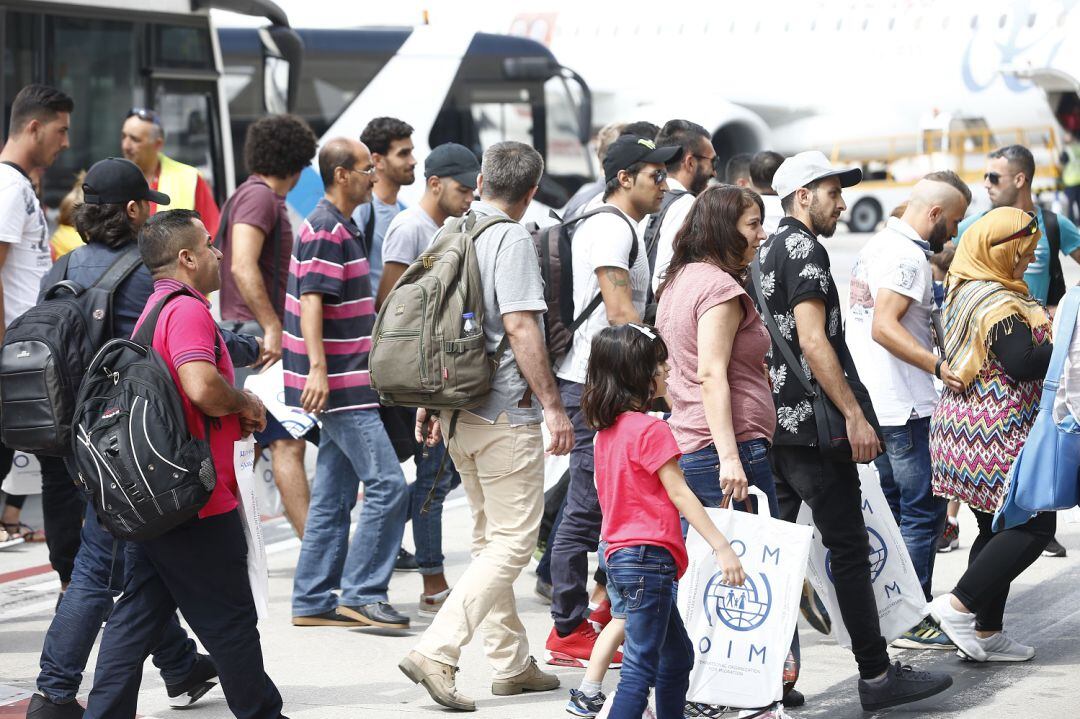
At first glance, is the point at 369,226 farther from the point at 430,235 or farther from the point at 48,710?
the point at 48,710

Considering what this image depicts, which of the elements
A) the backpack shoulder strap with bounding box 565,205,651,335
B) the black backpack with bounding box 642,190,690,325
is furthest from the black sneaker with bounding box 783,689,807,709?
the black backpack with bounding box 642,190,690,325

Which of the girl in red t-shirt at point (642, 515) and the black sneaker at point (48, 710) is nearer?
the girl in red t-shirt at point (642, 515)

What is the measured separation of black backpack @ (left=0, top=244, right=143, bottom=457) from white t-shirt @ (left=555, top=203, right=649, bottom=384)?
1621mm

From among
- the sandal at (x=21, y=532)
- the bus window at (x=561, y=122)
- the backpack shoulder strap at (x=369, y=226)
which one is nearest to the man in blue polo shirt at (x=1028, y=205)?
the backpack shoulder strap at (x=369, y=226)

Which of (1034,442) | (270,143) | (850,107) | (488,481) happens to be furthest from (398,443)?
(850,107)

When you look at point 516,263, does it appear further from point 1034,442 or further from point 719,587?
point 1034,442

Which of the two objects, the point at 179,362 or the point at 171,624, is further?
the point at 171,624

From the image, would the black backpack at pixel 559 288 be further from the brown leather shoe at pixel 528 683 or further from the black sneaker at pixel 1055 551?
the black sneaker at pixel 1055 551

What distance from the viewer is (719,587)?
4.29 metres

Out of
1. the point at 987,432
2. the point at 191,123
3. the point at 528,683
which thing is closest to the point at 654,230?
the point at 987,432

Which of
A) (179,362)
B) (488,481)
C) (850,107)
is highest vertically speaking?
(179,362)

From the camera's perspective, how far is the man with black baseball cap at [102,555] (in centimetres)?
→ 450

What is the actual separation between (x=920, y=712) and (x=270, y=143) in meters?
4.02

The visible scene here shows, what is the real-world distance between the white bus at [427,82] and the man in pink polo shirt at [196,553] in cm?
1241
